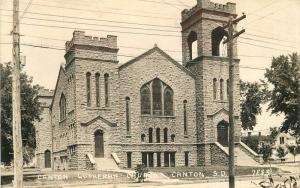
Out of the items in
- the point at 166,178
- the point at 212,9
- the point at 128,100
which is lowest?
the point at 166,178

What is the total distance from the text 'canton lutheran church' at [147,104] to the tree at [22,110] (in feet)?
15.6

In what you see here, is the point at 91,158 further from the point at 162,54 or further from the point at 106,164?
the point at 162,54

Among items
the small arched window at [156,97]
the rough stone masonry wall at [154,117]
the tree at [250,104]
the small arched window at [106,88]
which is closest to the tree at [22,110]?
the small arched window at [106,88]

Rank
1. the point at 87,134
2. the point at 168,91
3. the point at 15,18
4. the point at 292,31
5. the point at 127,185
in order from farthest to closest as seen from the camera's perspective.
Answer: the point at 168,91, the point at 87,134, the point at 292,31, the point at 127,185, the point at 15,18

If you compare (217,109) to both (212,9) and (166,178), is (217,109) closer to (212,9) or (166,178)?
(212,9)

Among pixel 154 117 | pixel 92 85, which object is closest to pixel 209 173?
pixel 154 117

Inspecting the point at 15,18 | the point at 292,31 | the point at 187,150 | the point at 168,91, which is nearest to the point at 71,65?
the point at 168,91

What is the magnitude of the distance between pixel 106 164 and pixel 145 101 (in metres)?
7.38

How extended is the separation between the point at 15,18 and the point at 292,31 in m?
17.3

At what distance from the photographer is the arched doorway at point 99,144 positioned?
34250mm

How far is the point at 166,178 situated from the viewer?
27.5 meters

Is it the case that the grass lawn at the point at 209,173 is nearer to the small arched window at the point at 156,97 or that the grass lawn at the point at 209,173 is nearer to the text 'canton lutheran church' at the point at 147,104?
the text 'canton lutheran church' at the point at 147,104

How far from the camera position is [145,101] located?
37.7m

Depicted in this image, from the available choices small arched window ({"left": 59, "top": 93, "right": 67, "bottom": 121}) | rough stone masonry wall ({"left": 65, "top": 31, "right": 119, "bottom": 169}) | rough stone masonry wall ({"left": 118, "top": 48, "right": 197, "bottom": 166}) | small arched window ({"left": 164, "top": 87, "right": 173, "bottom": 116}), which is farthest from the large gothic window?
small arched window ({"left": 59, "top": 93, "right": 67, "bottom": 121})
